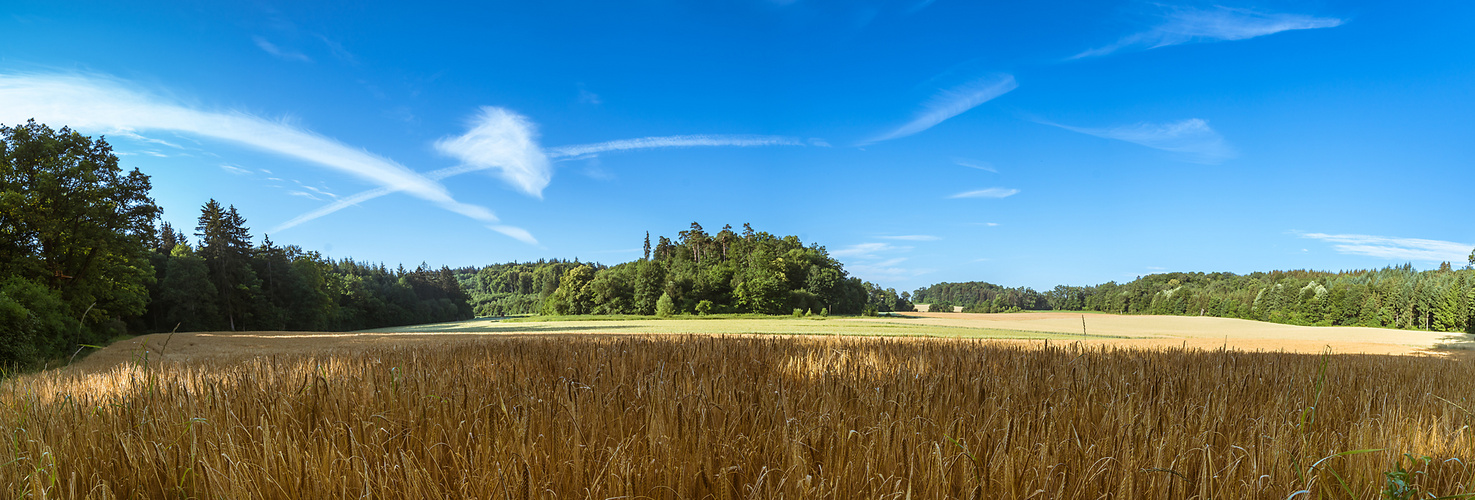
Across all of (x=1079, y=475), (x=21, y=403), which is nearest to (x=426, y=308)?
(x=21, y=403)

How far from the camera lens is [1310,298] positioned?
1829 inches

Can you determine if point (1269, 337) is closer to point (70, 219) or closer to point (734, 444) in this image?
point (734, 444)

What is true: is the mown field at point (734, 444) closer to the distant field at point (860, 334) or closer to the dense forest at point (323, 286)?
the distant field at point (860, 334)

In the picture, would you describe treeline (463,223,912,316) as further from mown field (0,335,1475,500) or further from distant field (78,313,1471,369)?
mown field (0,335,1475,500)

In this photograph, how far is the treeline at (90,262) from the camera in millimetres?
17625

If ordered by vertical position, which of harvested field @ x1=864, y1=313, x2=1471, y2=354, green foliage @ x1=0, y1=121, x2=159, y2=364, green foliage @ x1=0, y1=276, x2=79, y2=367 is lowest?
harvested field @ x1=864, y1=313, x2=1471, y2=354

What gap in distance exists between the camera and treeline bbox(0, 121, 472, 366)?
17625mm

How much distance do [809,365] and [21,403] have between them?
20.0 ft

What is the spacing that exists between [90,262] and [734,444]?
3606cm

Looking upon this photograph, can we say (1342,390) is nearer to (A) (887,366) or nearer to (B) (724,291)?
(A) (887,366)

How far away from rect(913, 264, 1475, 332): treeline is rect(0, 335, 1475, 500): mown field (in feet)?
110

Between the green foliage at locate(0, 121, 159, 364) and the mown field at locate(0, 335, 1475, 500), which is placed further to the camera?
the green foliage at locate(0, 121, 159, 364)

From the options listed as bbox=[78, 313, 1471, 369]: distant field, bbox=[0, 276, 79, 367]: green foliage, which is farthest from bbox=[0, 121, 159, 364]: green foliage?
bbox=[78, 313, 1471, 369]: distant field

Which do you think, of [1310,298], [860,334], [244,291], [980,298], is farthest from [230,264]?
[980,298]
